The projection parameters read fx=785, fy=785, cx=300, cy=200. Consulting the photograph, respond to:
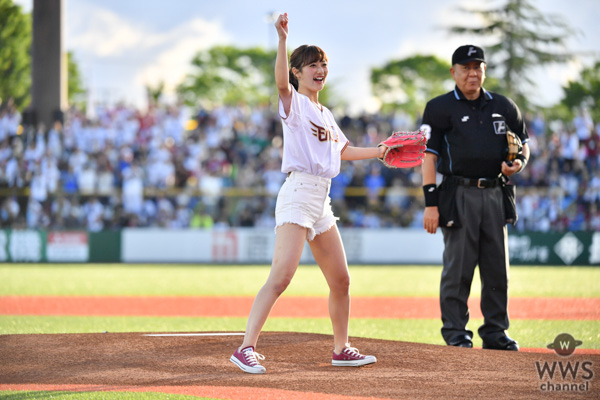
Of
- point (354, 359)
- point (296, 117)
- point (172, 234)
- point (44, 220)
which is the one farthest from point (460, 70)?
point (44, 220)

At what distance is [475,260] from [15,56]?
29875 mm

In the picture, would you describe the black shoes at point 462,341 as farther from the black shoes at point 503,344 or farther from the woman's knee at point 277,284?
the woman's knee at point 277,284

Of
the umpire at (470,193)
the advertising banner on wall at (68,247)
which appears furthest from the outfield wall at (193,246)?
the umpire at (470,193)

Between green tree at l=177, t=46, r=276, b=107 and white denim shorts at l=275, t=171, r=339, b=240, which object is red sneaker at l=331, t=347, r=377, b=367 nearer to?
white denim shorts at l=275, t=171, r=339, b=240

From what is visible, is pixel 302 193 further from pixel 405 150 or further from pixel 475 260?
pixel 475 260

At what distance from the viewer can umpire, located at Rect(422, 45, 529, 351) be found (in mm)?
7039

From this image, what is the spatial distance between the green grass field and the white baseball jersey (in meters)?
1.83

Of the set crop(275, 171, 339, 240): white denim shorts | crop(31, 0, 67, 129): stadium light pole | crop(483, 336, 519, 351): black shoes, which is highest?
crop(31, 0, 67, 129): stadium light pole

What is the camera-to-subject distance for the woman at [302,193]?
5.46 m

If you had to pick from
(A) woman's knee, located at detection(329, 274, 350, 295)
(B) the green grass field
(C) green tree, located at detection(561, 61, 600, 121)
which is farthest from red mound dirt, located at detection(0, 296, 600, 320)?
(C) green tree, located at detection(561, 61, 600, 121)

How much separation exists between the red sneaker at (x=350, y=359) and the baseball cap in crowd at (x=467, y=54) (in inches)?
112

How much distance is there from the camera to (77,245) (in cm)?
2222

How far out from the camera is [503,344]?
690 cm

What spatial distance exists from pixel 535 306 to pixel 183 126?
15.4 meters
